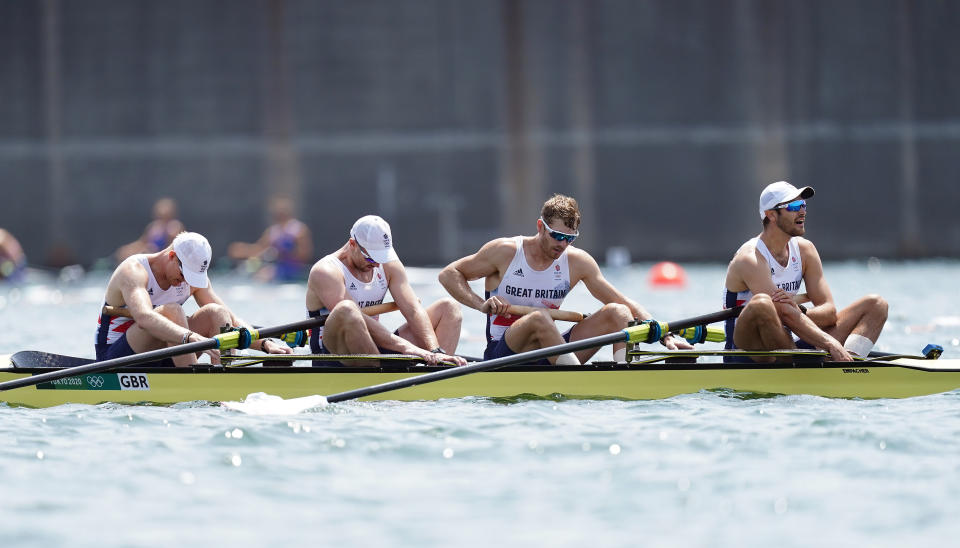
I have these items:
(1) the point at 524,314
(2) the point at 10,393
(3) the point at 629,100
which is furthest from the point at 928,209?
(2) the point at 10,393

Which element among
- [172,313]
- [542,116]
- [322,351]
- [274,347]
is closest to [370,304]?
[322,351]

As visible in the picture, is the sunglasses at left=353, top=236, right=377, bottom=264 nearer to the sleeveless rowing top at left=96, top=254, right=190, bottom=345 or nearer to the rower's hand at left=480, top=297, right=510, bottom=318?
the rower's hand at left=480, top=297, right=510, bottom=318

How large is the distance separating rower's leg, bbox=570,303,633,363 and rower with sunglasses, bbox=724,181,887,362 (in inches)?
28.2

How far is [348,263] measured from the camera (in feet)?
29.2

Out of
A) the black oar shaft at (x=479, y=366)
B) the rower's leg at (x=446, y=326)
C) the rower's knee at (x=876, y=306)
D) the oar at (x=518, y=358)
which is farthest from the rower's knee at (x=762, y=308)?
the rower's leg at (x=446, y=326)

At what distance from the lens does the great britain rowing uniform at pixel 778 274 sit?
853 cm

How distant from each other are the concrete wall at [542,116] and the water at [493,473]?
17913 mm

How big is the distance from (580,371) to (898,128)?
19.9m

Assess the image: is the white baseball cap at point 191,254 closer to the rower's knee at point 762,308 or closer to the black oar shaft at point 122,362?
the black oar shaft at point 122,362

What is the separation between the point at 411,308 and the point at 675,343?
5.96 feet

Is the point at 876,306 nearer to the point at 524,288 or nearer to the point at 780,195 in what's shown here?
the point at 780,195

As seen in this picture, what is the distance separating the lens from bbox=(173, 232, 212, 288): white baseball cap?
8453 mm

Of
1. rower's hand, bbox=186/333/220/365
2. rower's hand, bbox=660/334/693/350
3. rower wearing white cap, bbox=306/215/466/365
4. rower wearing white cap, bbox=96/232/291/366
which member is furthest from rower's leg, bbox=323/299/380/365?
rower's hand, bbox=660/334/693/350

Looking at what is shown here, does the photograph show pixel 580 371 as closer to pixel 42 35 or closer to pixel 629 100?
pixel 629 100
